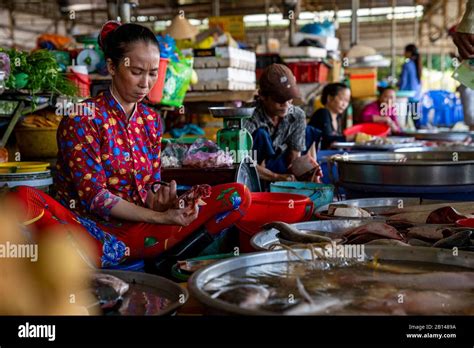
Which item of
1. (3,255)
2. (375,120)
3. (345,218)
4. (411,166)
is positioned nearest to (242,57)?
(375,120)

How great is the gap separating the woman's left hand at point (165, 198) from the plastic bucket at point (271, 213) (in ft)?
1.49

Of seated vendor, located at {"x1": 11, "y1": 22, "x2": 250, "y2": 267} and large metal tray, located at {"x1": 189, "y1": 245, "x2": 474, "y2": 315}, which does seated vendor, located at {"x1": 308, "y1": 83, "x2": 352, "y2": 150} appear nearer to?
seated vendor, located at {"x1": 11, "y1": 22, "x2": 250, "y2": 267}

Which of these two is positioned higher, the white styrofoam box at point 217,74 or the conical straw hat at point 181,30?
the conical straw hat at point 181,30

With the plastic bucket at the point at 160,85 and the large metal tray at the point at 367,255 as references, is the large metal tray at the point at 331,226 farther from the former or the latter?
the plastic bucket at the point at 160,85

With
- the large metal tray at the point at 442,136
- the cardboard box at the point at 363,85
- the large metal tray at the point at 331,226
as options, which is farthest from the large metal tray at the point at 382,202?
the cardboard box at the point at 363,85

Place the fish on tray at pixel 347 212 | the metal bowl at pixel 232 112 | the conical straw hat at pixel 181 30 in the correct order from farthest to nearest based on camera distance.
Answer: the conical straw hat at pixel 181 30
the metal bowl at pixel 232 112
the fish on tray at pixel 347 212

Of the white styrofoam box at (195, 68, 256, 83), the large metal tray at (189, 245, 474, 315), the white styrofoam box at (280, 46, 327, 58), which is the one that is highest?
the white styrofoam box at (280, 46, 327, 58)

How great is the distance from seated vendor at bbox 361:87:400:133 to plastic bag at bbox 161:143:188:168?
4601 millimetres

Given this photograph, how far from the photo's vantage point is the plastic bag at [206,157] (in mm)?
3250

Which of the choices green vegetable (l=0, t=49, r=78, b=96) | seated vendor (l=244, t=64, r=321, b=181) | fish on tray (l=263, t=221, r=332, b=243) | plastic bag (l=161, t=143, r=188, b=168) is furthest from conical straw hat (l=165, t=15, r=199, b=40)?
fish on tray (l=263, t=221, r=332, b=243)

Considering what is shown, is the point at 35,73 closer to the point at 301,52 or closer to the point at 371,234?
the point at 371,234

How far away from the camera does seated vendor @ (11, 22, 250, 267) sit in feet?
7.97

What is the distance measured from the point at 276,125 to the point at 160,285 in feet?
9.71
